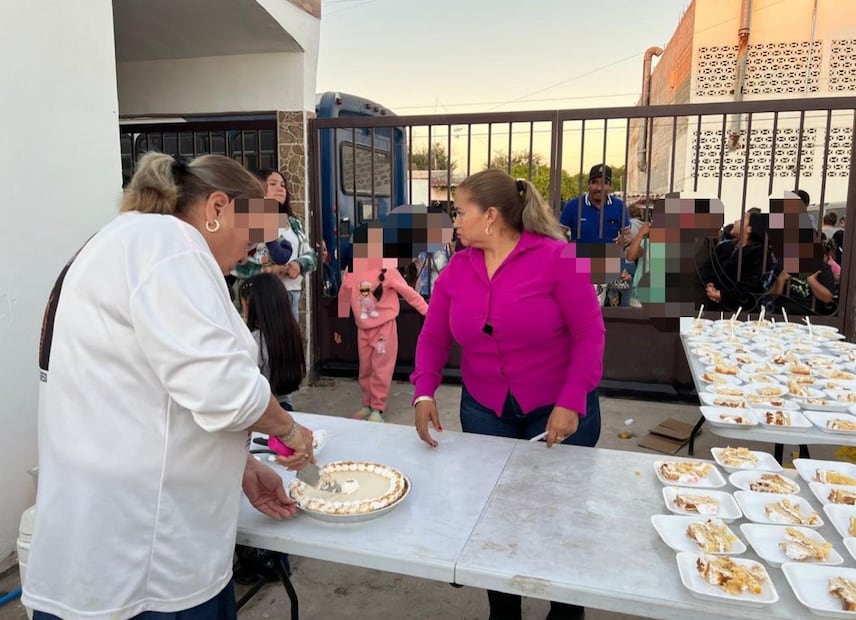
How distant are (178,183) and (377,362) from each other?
3434 millimetres

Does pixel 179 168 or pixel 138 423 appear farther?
pixel 179 168

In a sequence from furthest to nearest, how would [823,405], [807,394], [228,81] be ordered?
[228,81] → [807,394] → [823,405]

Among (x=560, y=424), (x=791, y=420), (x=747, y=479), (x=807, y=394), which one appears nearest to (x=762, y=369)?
(x=807, y=394)

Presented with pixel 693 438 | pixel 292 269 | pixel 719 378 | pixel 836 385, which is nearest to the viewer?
pixel 836 385

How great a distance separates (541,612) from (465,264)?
1482 mm

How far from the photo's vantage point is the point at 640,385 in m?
5.28

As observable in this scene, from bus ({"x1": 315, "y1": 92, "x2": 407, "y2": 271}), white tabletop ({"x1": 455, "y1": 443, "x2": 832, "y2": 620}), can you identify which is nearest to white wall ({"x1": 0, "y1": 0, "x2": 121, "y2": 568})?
white tabletop ({"x1": 455, "y1": 443, "x2": 832, "y2": 620})

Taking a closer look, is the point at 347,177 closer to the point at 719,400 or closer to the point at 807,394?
the point at 719,400

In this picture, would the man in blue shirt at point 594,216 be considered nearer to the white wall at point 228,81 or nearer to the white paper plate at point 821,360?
the white paper plate at point 821,360

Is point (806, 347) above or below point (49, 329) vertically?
below

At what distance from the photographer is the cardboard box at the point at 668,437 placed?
4.22 m

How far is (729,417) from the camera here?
245 cm

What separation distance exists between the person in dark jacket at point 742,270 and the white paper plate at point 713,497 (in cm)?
341

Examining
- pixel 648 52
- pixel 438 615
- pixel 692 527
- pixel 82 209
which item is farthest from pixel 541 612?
pixel 648 52
